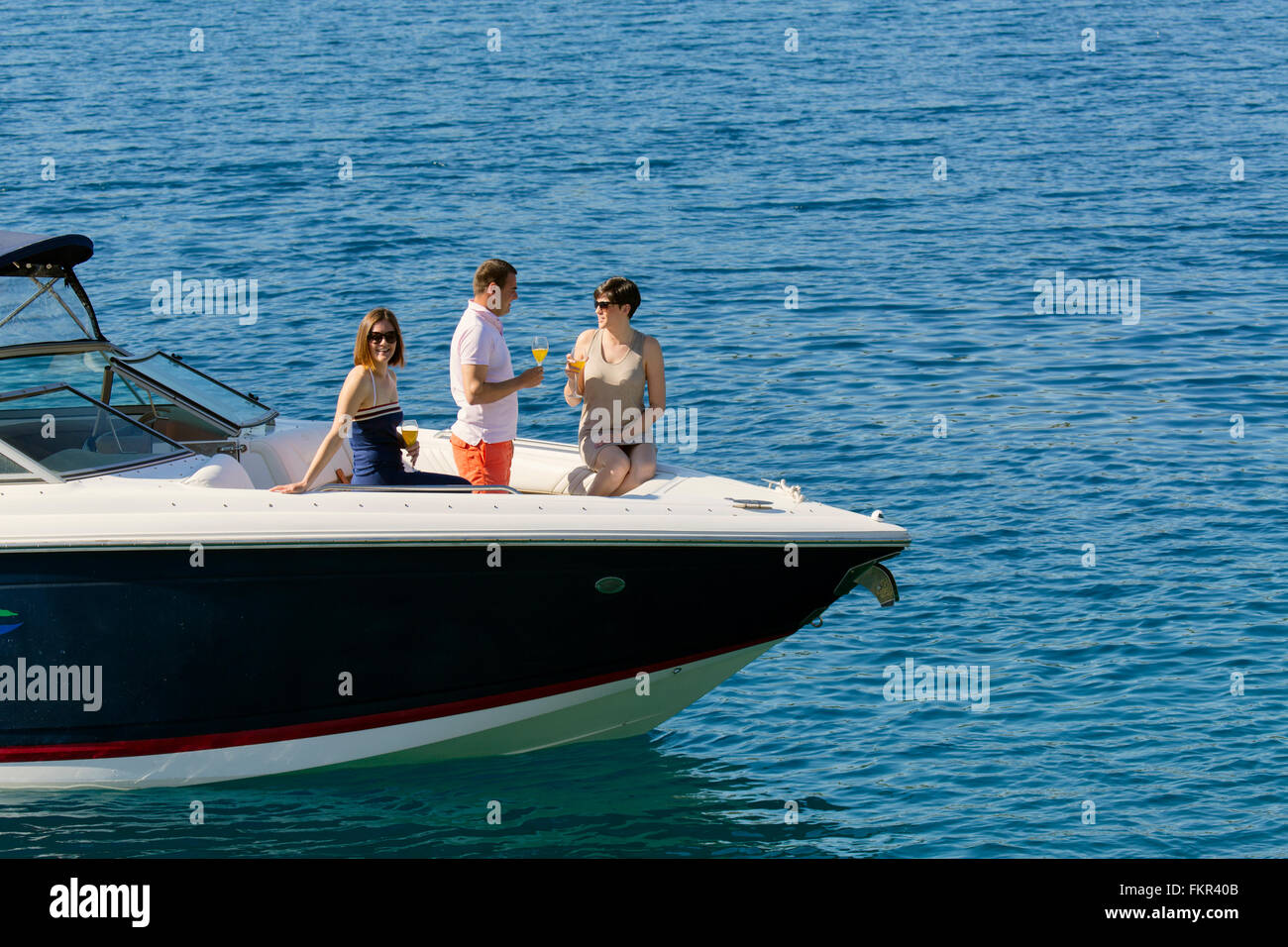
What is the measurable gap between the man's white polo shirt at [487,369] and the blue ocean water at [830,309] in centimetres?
159

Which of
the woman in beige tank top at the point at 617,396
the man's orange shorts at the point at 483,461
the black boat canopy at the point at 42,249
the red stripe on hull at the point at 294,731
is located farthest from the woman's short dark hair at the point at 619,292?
the black boat canopy at the point at 42,249

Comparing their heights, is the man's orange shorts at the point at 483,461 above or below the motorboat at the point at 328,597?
above

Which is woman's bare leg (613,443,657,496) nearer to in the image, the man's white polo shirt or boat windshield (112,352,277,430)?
the man's white polo shirt

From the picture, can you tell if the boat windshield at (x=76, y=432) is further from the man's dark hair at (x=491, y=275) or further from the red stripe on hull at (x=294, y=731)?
the man's dark hair at (x=491, y=275)

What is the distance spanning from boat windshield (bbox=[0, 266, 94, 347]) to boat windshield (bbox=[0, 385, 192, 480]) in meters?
0.40

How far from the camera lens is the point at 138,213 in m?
20.8

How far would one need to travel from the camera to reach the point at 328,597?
6.92m

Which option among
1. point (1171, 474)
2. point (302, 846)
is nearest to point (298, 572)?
point (302, 846)

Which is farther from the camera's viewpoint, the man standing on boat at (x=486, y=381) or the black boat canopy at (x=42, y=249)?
the black boat canopy at (x=42, y=249)

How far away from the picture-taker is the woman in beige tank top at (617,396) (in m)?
7.66

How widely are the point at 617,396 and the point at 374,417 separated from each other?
3.85ft

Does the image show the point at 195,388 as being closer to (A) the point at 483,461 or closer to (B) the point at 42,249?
(B) the point at 42,249

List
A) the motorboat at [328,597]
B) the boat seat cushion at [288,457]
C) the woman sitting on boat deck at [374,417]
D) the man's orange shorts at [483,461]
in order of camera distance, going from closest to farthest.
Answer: the motorboat at [328,597] < the woman sitting on boat deck at [374,417] < the man's orange shorts at [483,461] < the boat seat cushion at [288,457]
